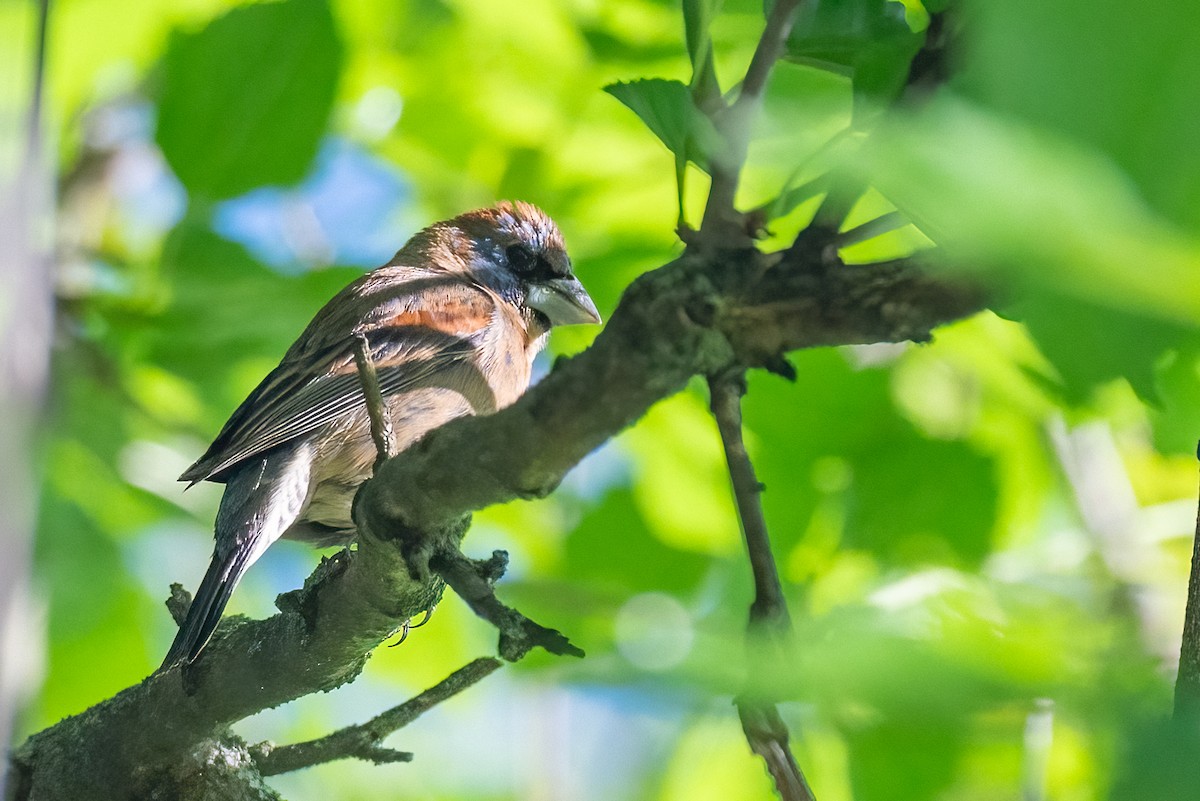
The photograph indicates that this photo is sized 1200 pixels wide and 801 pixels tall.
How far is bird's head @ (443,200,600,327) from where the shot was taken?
5.19 m

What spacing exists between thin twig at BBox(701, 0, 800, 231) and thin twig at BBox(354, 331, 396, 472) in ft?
3.11

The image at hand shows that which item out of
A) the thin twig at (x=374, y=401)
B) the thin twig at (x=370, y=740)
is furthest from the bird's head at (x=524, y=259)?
the thin twig at (x=374, y=401)

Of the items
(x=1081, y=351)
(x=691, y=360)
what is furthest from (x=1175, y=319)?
(x=691, y=360)

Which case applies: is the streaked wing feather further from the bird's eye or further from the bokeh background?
the bird's eye

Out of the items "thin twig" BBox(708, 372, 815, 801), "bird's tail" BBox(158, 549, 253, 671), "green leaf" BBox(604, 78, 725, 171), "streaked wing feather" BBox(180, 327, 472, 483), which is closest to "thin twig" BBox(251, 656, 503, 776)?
"bird's tail" BBox(158, 549, 253, 671)

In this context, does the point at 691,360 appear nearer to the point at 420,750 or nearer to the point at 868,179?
the point at 868,179

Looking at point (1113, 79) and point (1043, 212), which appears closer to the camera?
point (1043, 212)

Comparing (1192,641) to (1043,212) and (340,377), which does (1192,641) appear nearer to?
(1043,212)

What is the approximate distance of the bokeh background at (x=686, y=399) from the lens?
26.3 inches

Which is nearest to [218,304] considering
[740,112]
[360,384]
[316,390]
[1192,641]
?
[316,390]

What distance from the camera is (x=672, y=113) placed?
176cm

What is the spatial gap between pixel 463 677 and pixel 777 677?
2009 mm

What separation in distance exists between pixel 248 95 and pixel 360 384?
3.23 feet

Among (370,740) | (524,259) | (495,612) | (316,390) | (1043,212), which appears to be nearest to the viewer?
(1043,212)
